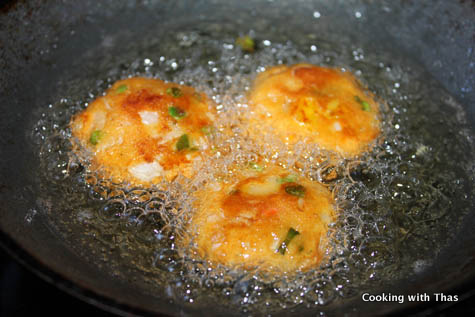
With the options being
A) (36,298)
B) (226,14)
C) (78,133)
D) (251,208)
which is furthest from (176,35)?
(36,298)

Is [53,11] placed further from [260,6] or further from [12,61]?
[260,6]

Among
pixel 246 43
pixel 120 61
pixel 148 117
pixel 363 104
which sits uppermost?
pixel 246 43

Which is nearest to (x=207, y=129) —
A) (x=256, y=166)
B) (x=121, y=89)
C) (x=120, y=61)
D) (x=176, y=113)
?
(x=176, y=113)

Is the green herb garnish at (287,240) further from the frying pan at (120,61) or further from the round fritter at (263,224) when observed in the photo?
the frying pan at (120,61)

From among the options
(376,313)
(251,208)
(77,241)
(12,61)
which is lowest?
(376,313)

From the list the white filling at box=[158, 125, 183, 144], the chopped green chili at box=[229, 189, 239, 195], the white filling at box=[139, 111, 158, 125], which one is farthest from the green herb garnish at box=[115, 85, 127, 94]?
the chopped green chili at box=[229, 189, 239, 195]

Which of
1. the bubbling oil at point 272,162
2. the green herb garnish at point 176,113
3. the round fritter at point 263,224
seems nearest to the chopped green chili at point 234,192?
the round fritter at point 263,224

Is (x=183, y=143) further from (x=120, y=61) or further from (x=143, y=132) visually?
(x=120, y=61)
